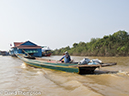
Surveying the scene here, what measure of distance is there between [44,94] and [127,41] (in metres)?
23.0

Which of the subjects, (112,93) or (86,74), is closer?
(112,93)

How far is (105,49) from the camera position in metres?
22.1

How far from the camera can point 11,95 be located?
3.98 m

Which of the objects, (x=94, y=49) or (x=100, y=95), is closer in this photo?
(x=100, y=95)

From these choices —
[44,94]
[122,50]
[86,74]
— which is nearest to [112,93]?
[44,94]

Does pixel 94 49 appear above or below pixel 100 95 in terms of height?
above

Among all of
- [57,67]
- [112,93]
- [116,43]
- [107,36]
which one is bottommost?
[112,93]

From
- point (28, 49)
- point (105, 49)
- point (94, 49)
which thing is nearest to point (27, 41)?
point (28, 49)

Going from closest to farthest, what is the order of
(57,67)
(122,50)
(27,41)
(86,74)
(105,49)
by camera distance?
(86,74) → (57,67) → (122,50) → (105,49) → (27,41)

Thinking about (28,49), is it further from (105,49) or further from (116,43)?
(116,43)

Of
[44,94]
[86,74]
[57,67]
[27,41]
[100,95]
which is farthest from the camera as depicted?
[27,41]

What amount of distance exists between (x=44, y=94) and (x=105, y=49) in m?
20.3

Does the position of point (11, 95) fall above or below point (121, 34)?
below

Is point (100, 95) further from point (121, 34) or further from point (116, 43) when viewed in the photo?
point (121, 34)
